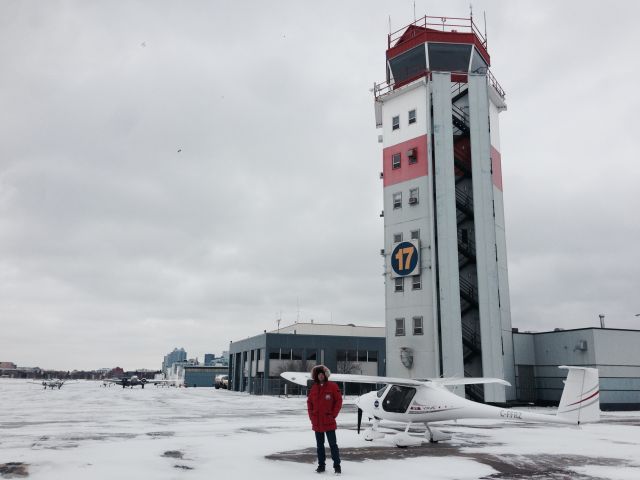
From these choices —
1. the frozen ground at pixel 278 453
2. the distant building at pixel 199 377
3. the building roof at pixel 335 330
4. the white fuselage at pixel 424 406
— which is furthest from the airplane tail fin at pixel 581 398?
the distant building at pixel 199 377

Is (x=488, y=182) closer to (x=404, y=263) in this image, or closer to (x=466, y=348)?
(x=404, y=263)

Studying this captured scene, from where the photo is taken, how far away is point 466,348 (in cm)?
3894

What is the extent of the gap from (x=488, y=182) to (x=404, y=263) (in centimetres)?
929

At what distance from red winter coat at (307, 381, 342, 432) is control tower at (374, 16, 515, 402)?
87.0 feet

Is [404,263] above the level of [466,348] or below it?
above

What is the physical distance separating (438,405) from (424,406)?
493 millimetres

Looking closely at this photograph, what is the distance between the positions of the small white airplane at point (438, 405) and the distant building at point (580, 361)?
25024 mm

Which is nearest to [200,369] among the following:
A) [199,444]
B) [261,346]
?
[261,346]

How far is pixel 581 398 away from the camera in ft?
52.1

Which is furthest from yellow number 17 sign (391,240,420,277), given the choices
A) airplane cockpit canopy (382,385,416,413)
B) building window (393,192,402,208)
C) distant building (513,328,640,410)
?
airplane cockpit canopy (382,385,416,413)

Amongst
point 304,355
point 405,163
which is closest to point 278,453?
point 405,163

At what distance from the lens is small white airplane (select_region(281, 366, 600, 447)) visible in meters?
15.9

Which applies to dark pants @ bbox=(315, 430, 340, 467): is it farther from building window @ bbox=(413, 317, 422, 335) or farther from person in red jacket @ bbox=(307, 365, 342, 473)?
building window @ bbox=(413, 317, 422, 335)

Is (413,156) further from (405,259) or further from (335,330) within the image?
(335,330)
